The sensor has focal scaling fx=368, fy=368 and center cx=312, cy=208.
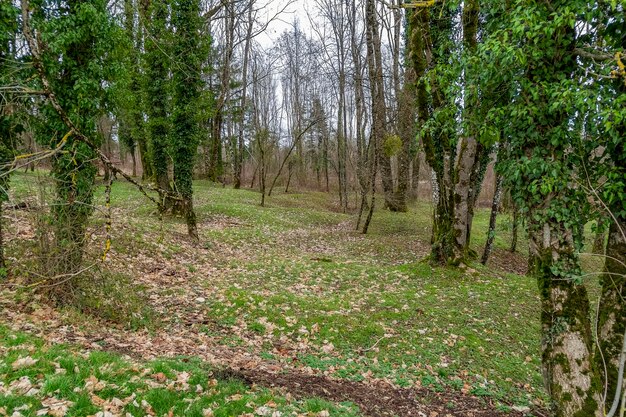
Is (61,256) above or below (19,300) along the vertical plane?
above

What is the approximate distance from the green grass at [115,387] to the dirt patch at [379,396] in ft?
1.05

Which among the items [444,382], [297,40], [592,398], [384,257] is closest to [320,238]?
[384,257]

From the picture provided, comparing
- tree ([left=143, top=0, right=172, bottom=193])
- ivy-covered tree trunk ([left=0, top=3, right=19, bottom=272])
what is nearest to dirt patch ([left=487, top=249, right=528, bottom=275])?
tree ([left=143, top=0, right=172, bottom=193])

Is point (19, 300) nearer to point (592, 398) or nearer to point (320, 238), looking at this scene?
point (592, 398)

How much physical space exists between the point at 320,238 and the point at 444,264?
6984 millimetres

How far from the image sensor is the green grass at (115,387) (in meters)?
3.70

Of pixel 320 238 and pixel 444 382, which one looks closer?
pixel 444 382

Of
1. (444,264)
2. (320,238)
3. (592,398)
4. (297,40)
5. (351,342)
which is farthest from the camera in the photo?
(297,40)

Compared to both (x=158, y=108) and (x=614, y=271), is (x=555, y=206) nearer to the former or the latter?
(x=614, y=271)

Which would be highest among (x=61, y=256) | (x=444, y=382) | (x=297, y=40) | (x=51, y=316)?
(x=297, y=40)

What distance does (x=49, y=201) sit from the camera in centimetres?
644

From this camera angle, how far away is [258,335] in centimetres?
721

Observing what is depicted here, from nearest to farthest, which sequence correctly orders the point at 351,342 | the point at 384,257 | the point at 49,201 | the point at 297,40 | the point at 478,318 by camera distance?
the point at 49,201
the point at 351,342
the point at 478,318
the point at 384,257
the point at 297,40

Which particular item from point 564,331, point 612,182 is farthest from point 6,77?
point 564,331
